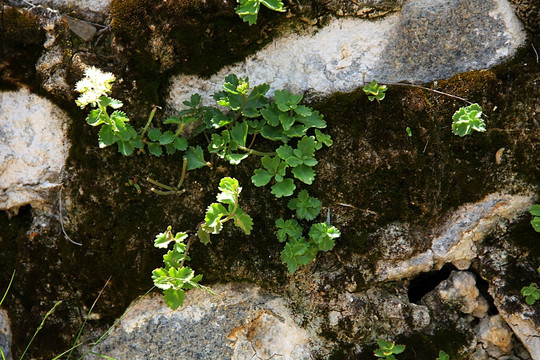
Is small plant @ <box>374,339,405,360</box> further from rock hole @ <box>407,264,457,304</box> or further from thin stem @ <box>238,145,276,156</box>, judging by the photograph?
thin stem @ <box>238,145,276,156</box>

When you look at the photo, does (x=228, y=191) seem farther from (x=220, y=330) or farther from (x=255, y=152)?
(x=220, y=330)

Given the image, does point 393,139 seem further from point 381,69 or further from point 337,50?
point 337,50

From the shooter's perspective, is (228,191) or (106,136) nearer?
(228,191)

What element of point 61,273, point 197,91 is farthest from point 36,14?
point 61,273

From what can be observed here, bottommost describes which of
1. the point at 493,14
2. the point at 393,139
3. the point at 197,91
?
the point at 393,139

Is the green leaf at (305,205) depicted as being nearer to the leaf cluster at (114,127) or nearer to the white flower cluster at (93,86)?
the leaf cluster at (114,127)

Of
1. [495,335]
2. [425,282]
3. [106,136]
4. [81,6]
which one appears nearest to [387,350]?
[425,282]

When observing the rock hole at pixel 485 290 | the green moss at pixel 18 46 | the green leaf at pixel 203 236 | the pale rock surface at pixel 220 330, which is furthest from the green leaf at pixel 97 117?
the rock hole at pixel 485 290
